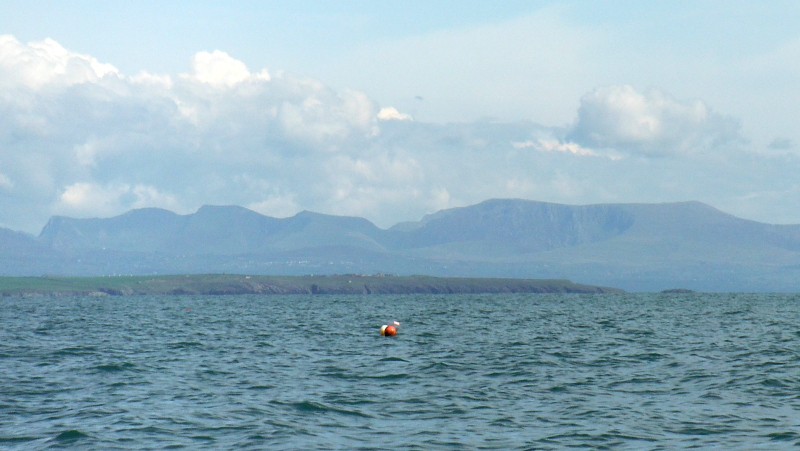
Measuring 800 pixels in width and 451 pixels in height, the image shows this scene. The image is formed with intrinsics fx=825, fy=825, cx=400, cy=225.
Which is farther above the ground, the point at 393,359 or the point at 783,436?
the point at 393,359

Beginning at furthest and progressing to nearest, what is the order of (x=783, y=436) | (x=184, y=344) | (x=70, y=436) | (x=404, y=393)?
(x=184, y=344), (x=404, y=393), (x=70, y=436), (x=783, y=436)

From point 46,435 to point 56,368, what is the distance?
70.3ft

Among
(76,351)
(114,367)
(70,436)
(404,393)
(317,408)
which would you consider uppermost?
(76,351)

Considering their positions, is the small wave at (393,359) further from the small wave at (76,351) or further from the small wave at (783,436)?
the small wave at (783,436)

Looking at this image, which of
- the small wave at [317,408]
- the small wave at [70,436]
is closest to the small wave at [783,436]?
the small wave at [317,408]

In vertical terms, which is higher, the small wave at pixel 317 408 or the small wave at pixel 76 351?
the small wave at pixel 76 351

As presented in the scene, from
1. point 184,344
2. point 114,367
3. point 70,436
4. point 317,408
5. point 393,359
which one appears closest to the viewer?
point 70,436

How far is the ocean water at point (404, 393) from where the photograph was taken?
3097cm

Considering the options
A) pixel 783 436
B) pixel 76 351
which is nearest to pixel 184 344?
pixel 76 351

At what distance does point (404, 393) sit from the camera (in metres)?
41.3

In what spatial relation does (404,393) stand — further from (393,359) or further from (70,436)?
(70,436)

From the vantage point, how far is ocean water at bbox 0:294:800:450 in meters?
31.0

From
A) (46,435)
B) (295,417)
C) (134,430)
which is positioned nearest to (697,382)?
(295,417)

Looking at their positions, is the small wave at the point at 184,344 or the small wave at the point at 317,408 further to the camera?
the small wave at the point at 184,344
